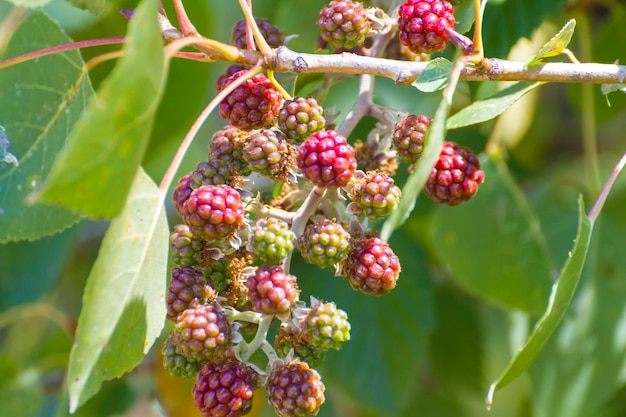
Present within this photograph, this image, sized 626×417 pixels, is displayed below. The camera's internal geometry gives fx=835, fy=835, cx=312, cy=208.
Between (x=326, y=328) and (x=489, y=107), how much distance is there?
0.33 metres

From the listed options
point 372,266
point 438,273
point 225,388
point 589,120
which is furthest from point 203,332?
point 438,273

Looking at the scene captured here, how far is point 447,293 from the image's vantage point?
206cm

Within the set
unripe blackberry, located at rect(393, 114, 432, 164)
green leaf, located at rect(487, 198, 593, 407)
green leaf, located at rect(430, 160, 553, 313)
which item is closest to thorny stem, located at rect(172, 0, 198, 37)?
unripe blackberry, located at rect(393, 114, 432, 164)

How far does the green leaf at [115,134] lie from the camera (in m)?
0.70

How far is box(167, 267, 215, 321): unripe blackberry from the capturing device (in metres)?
0.94

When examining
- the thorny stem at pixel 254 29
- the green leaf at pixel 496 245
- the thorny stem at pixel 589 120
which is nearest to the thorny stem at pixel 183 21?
the thorny stem at pixel 254 29

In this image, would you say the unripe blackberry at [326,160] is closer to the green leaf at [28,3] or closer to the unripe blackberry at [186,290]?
the unripe blackberry at [186,290]

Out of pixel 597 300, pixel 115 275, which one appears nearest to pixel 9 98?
pixel 115 275

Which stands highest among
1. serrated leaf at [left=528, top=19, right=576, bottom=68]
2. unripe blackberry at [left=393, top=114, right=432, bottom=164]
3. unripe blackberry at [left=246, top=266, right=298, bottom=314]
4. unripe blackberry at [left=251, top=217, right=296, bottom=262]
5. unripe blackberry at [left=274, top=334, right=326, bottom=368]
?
serrated leaf at [left=528, top=19, right=576, bottom=68]

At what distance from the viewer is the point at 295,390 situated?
2.93 feet

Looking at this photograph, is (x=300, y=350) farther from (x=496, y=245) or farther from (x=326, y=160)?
(x=496, y=245)

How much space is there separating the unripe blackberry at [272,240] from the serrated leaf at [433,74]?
0.77 ft

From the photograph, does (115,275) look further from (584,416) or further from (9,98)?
(584,416)

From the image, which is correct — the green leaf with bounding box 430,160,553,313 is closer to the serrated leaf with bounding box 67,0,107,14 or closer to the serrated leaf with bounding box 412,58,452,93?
the serrated leaf with bounding box 412,58,452,93
